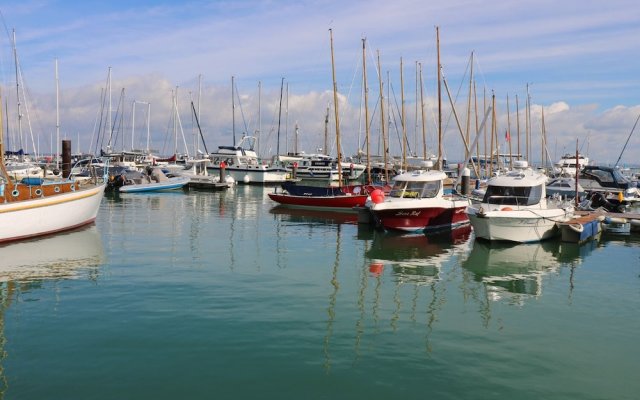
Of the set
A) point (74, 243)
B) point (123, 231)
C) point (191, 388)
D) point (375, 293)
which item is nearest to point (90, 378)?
point (191, 388)

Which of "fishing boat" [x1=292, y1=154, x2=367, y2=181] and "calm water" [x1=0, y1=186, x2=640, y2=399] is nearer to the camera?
"calm water" [x1=0, y1=186, x2=640, y2=399]

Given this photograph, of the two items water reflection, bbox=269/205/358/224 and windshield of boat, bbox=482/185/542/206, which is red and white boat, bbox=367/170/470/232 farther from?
water reflection, bbox=269/205/358/224

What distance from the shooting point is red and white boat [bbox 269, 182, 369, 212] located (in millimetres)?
39188

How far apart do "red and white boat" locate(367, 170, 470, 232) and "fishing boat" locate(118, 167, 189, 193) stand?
A: 33054 millimetres

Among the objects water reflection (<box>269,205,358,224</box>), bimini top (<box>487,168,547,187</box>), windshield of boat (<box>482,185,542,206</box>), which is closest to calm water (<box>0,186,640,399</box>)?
windshield of boat (<box>482,185,542,206</box>)

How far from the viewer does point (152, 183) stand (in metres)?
58.0

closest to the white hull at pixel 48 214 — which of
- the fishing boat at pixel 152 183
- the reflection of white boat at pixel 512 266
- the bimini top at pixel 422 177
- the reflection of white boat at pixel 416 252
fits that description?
the reflection of white boat at pixel 416 252

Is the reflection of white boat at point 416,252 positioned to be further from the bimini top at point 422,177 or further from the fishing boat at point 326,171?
A: the fishing boat at point 326,171

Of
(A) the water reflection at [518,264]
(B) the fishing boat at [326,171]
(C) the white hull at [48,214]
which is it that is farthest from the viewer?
(B) the fishing boat at [326,171]

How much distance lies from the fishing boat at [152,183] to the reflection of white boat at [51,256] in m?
29.3

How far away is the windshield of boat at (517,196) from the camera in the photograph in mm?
27078

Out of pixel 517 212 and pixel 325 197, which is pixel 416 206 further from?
pixel 325 197

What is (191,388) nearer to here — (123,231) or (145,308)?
(145,308)

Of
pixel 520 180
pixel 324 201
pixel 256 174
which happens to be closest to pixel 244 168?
pixel 256 174
